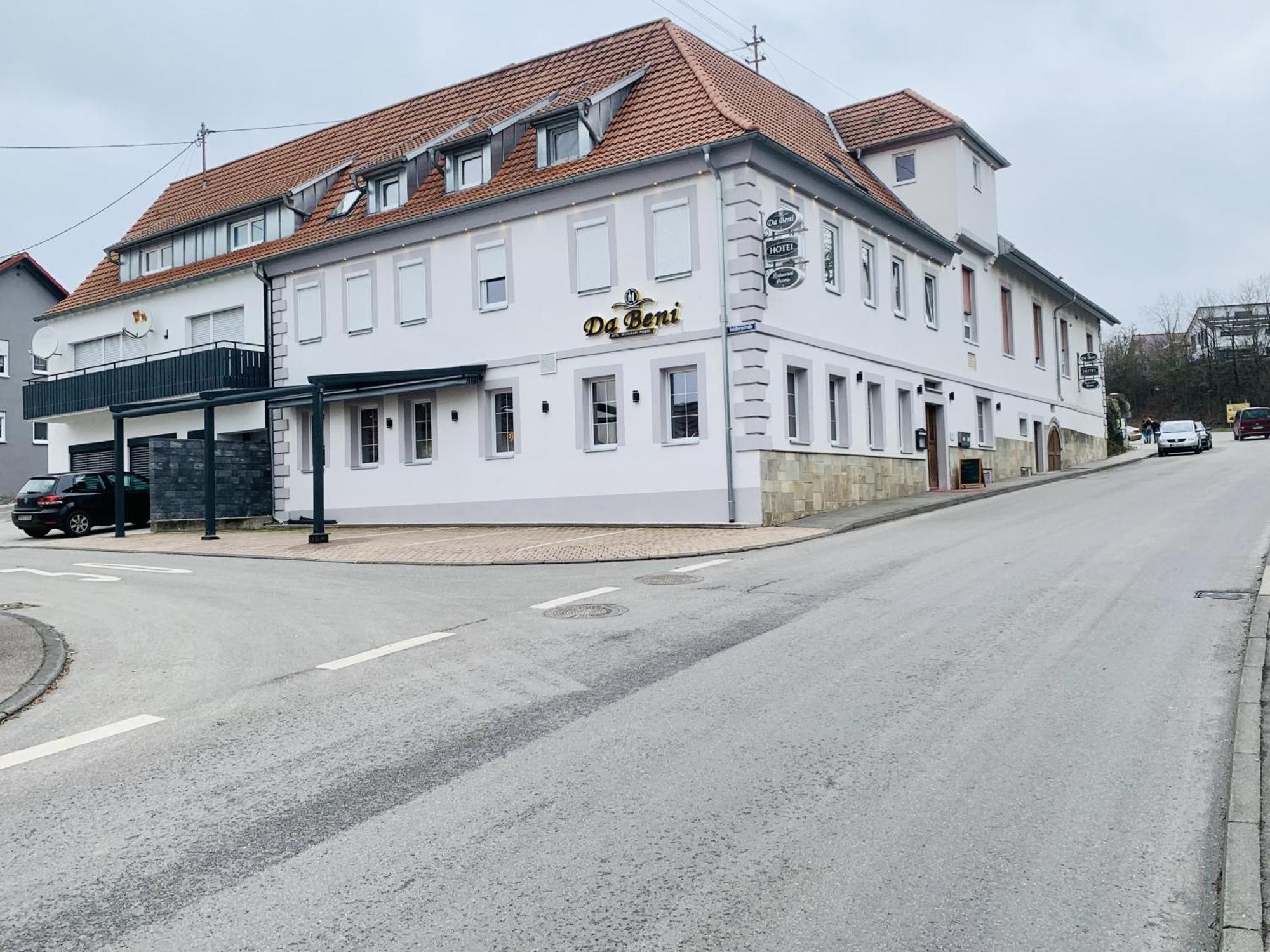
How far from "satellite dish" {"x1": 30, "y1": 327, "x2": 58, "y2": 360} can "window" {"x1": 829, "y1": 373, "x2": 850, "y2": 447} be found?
25.8 m

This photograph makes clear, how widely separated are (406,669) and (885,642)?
11.8 ft

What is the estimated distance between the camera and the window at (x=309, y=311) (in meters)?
28.5

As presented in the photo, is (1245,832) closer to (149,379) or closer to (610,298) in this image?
(610,298)

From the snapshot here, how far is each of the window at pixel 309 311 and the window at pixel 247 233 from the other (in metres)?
3.77

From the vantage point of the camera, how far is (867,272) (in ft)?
85.5

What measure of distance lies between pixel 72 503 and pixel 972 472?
22753 mm

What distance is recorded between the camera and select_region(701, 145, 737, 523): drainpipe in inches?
821

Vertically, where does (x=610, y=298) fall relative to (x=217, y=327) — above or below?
below

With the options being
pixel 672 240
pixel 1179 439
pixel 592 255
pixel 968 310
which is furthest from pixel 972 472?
pixel 1179 439

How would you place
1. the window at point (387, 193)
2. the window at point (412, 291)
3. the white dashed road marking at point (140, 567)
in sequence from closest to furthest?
the white dashed road marking at point (140, 567) < the window at point (412, 291) < the window at point (387, 193)

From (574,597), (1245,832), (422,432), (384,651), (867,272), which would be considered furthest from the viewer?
(422,432)

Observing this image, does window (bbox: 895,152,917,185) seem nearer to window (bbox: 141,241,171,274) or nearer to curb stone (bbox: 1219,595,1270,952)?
window (bbox: 141,241,171,274)

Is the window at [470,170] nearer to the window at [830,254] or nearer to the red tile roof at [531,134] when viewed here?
the red tile roof at [531,134]

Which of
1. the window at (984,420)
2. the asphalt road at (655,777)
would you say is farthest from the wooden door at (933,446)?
the asphalt road at (655,777)
